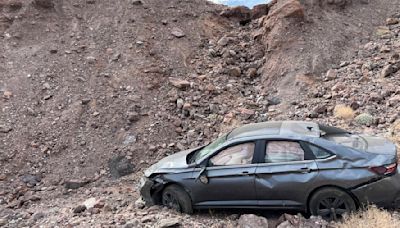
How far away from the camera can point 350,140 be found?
6.69 meters

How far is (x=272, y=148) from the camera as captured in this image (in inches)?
264

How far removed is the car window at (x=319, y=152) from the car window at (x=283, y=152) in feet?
0.56

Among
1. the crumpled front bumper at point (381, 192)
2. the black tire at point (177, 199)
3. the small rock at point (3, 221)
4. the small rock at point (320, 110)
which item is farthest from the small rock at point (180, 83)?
the crumpled front bumper at point (381, 192)

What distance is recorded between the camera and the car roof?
674 centimetres

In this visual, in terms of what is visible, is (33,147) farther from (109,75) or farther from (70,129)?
(109,75)

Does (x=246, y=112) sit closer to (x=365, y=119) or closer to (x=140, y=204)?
(x=365, y=119)

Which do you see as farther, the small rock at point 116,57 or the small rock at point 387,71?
the small rock at point 116,57

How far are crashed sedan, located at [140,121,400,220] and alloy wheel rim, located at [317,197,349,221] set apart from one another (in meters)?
0.01

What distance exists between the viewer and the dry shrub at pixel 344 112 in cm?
1077

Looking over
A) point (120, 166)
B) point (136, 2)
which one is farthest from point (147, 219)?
point (136, 2)

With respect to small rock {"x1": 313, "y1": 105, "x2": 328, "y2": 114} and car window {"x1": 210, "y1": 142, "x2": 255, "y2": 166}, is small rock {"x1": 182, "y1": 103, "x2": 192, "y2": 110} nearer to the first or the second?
small rock {"x1": 313, "y1": 105, "x2": 328, "y2": 114}

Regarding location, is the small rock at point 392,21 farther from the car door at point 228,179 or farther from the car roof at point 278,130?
the car door at point 228,179

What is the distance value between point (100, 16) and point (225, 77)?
5526 mm

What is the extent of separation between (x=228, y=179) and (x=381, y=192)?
7.37ft
